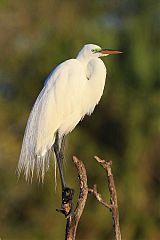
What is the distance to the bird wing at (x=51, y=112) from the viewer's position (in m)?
4.36

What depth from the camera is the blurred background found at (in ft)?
23.6

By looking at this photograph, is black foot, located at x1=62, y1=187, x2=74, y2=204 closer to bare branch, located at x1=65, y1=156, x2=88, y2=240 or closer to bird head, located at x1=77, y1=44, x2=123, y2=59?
bare branch, located at x1=65, y1=156, x2=88, y2=240

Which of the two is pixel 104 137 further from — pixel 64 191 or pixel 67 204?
pixel 67 204

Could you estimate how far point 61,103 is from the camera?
4430mm

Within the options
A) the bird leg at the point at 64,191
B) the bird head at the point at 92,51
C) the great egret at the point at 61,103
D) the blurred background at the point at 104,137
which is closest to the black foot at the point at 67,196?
the bird leg at the point at 64,191

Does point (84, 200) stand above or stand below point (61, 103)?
below

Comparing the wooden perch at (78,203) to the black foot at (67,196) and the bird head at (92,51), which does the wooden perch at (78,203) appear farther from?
the bird head at (92,51)

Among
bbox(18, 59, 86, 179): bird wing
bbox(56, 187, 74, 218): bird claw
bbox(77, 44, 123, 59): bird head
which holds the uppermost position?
bbox(77, 44, 123, 59): bird head

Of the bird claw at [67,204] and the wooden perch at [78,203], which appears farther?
the bird claw at [67,204]

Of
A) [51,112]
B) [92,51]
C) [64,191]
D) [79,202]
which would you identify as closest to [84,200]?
[79,202]

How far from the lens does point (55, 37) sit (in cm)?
821

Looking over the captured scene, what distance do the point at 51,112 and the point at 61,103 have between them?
77 mm

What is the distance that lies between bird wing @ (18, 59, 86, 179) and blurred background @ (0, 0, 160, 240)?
2.51m

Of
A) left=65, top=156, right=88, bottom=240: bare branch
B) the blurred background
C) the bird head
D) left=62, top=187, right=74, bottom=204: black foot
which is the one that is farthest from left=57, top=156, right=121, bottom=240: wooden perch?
the blurred background
